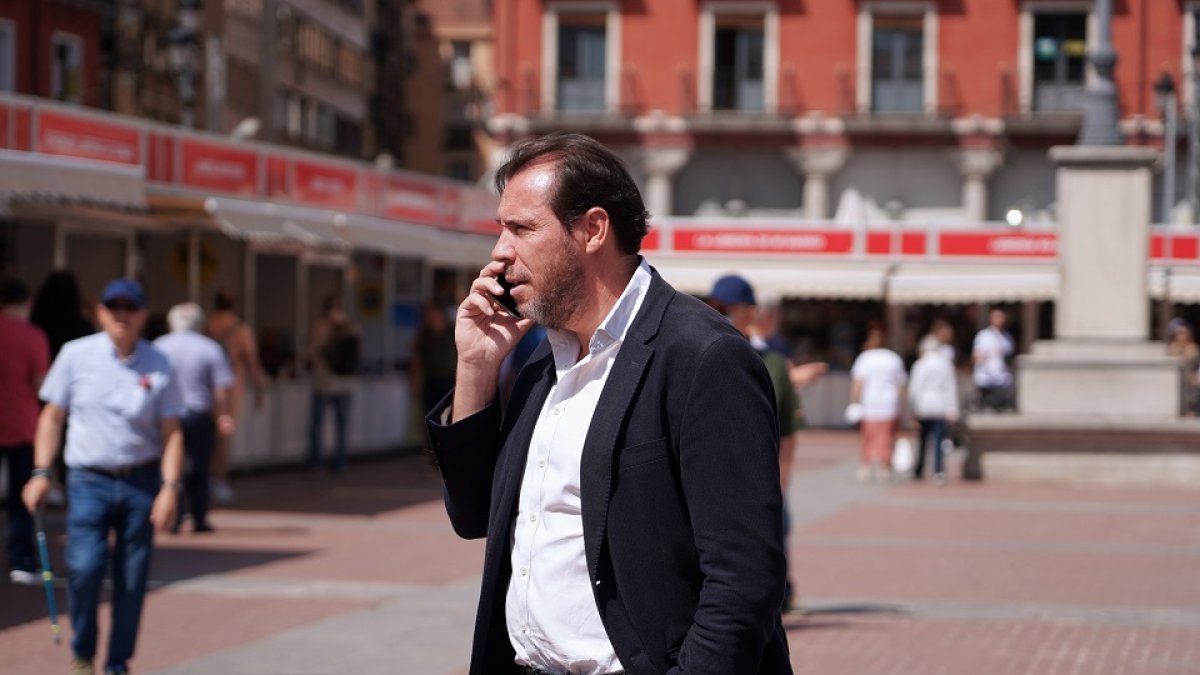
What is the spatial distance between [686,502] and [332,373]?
64.0ft

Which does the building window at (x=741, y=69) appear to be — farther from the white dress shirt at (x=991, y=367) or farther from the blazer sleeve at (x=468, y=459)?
the blazer sleeve at (x=468, y=459)

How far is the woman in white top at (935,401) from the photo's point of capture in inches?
902

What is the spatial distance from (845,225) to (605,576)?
33.0 meters

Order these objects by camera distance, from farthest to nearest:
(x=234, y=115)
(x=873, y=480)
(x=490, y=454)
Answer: (x=234, y=115) < (x=873, y=480) < (x=490, y=454)

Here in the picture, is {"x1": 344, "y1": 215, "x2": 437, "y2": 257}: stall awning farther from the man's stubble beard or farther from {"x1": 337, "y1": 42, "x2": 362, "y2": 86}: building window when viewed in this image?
{"x1": 337, "y1": 42, "x2": 362, "y2": 86}: building window

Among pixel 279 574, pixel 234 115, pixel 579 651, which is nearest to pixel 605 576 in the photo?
pixel 579 651

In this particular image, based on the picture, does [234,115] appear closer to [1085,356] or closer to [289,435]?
[289,435]

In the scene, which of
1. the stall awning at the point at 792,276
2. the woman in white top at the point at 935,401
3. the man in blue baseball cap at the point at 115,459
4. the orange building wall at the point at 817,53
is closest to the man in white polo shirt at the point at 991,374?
the woman in white top at the point at 935,401

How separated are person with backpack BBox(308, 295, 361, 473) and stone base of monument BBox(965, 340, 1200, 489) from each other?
674 cm

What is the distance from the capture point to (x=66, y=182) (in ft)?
53.0

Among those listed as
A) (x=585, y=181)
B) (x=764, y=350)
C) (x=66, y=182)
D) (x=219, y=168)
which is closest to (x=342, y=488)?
(x=219, y=168)

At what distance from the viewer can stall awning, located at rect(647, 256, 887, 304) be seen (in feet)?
116

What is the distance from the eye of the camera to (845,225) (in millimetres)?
36281

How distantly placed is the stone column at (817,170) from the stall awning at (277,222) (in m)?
30.1
